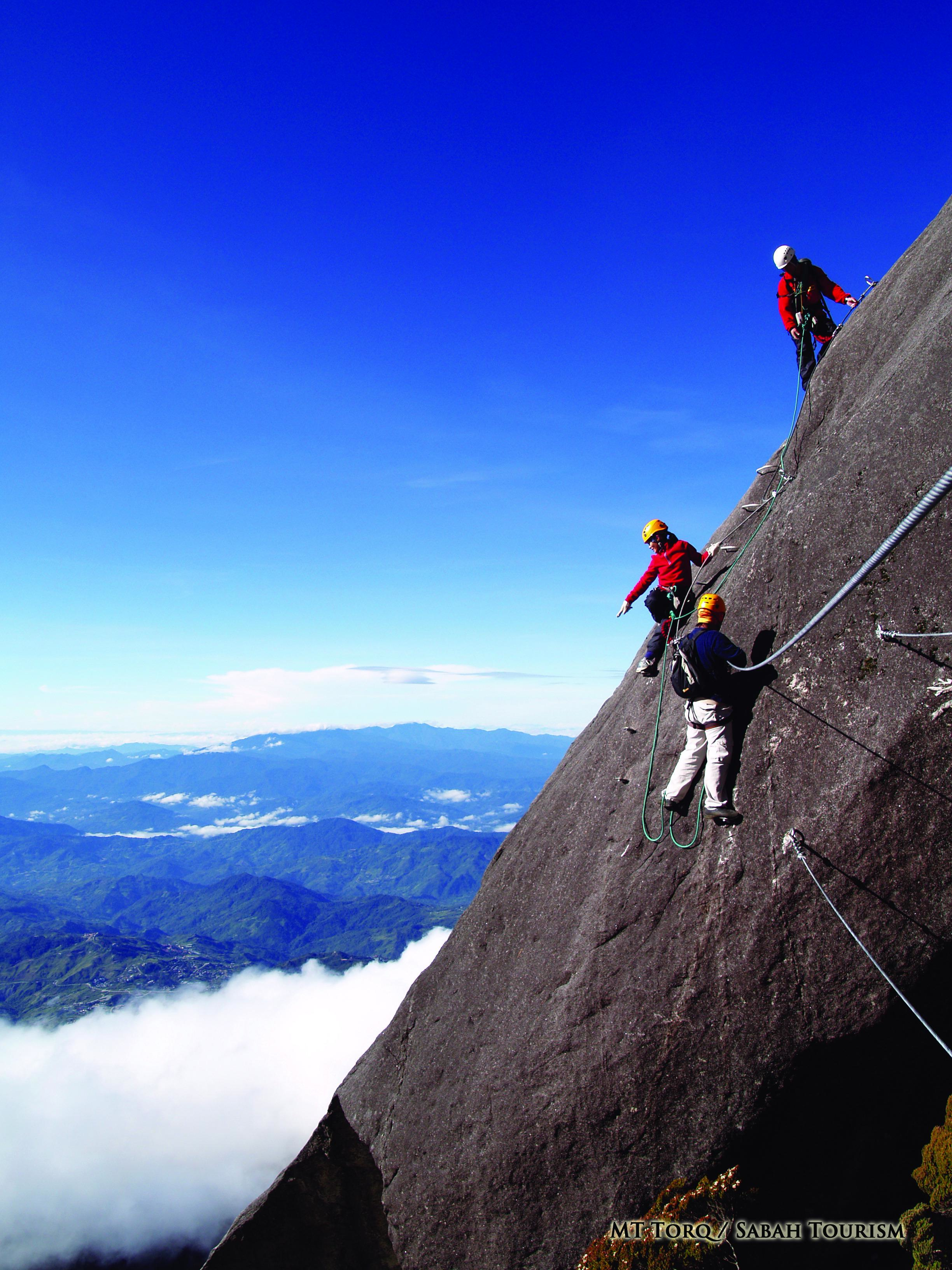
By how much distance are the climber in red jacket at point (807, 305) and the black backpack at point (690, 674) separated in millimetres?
7571

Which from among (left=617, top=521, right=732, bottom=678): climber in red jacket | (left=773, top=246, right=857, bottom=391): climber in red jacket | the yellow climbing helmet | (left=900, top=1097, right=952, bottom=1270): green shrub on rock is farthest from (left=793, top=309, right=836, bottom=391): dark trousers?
(left=900, top=1097, right=952, bottom=1270): green shrub on rock

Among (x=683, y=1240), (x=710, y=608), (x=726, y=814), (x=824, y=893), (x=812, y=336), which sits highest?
(x=812, y=336)

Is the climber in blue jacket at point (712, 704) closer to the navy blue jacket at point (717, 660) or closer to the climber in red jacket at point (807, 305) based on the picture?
the navy blue jacket at point (717, 660)

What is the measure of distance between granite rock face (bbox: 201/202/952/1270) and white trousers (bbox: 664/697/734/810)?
338 millimetres

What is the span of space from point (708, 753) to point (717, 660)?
147cm

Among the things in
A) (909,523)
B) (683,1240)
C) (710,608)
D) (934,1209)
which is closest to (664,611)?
(710,608)

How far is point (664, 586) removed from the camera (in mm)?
13812

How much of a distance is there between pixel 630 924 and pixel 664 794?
2216 millimetres

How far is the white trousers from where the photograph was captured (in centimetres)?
1010

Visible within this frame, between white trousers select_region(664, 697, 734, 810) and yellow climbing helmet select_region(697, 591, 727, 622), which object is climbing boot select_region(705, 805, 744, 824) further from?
yellow climbing helmet select_region(697, 591, 727, 622)

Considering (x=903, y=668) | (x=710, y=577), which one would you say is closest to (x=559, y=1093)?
(x=903, y=668)

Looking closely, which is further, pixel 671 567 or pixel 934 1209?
pixel 671 567

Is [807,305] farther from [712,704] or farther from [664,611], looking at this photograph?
[712,704]

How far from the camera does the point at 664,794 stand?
10984 mm
